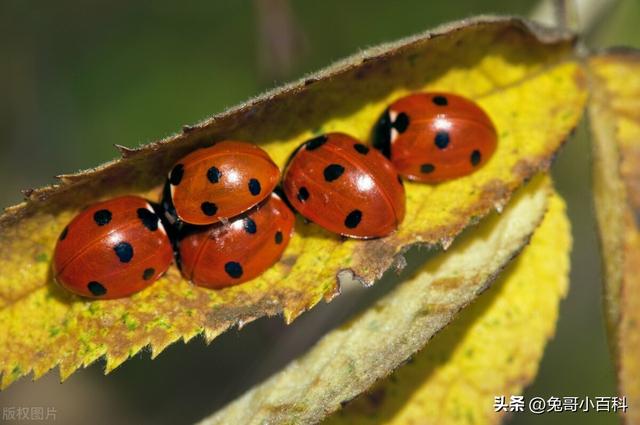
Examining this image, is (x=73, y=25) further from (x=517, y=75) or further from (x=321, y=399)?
(x=321, y=399)

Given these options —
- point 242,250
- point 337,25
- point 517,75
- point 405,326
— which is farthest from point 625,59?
point 337,25

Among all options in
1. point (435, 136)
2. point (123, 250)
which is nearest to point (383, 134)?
point (435, 136)

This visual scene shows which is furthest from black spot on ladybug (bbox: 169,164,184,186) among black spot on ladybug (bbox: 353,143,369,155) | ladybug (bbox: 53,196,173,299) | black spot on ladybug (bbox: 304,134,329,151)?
black spot on ladybug (bbox: 353,143,369,155)

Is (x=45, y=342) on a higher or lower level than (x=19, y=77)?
lower

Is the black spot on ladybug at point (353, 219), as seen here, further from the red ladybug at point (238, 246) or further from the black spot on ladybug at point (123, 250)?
the black spot on ladybug at point (123, 250)

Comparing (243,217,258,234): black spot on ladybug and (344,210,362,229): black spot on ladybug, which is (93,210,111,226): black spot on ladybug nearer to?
(243,217,258,234): black spot on ladybug

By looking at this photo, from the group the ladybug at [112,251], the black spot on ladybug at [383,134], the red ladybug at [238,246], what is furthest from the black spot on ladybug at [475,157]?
the ladybug at [112,251]
